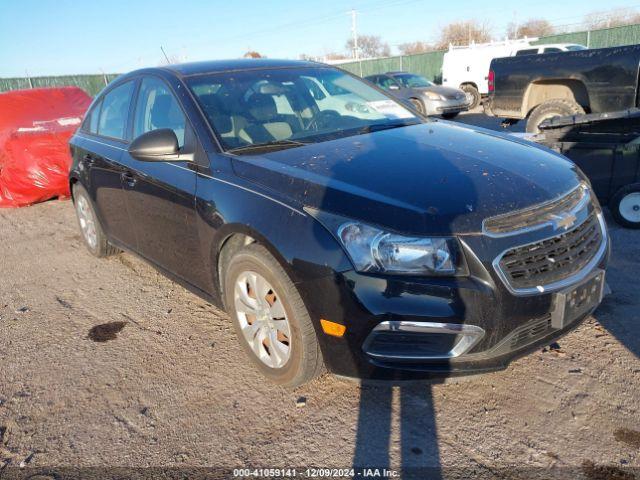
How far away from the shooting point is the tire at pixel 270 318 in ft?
8.12

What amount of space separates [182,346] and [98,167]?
189 cm

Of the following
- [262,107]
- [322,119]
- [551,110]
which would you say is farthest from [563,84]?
[262,107]

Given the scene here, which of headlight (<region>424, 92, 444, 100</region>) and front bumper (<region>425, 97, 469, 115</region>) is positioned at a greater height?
headlight (<region>424, 92, 444, 100</region>)

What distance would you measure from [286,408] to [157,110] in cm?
225

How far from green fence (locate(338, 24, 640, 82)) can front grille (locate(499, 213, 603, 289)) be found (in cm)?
1797

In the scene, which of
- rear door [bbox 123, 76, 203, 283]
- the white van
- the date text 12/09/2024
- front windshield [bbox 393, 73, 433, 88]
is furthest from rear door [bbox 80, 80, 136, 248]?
the white van

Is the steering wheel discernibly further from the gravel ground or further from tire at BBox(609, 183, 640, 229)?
tire at BBox(609, 183, 640, 229)

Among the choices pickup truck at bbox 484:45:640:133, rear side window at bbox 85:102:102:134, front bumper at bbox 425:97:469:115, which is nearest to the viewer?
rear side window at bbox 85:102:102:134

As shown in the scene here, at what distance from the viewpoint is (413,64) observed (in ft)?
95.2

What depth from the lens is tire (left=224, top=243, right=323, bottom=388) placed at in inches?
97.4

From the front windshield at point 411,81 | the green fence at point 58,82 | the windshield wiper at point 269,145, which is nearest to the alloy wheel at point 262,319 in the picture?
the windshield wiper at point 269,145

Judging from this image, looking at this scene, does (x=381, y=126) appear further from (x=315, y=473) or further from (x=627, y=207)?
(x=627, y=207)

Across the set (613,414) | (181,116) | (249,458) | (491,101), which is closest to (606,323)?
(613,414)

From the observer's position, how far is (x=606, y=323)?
10.6ft
